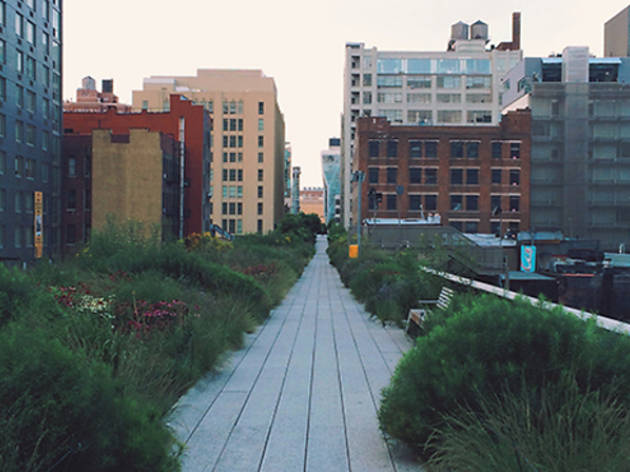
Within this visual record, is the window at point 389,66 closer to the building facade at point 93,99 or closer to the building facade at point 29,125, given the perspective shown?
the building facade at point 93,99

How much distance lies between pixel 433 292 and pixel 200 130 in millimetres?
60299

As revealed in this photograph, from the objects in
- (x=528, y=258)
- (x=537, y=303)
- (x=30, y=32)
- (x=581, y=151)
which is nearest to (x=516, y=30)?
(x=581, y=151)

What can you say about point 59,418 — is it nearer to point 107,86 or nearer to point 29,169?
point 29,169

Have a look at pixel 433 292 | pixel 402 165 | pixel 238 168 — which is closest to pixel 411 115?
pixel 238 168

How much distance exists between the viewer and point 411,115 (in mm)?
111688

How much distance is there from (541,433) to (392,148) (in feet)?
237

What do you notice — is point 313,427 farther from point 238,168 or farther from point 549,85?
point 238,168

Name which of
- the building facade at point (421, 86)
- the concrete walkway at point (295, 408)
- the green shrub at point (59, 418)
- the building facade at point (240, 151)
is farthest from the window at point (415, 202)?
the green shrub at point (59, 418)

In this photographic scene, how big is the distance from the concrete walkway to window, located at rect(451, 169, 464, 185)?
2543 inches

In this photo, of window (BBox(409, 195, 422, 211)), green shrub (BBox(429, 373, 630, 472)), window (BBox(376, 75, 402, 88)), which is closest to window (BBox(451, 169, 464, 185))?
window (BBox(409, 195, 422, 211))

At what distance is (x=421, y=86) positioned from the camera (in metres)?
111

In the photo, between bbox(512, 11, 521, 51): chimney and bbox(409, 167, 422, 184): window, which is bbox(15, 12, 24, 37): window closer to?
bbox(409, 167, 422, 184): window

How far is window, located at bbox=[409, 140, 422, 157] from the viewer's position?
74.5m

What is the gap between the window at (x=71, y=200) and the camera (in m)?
61.3
